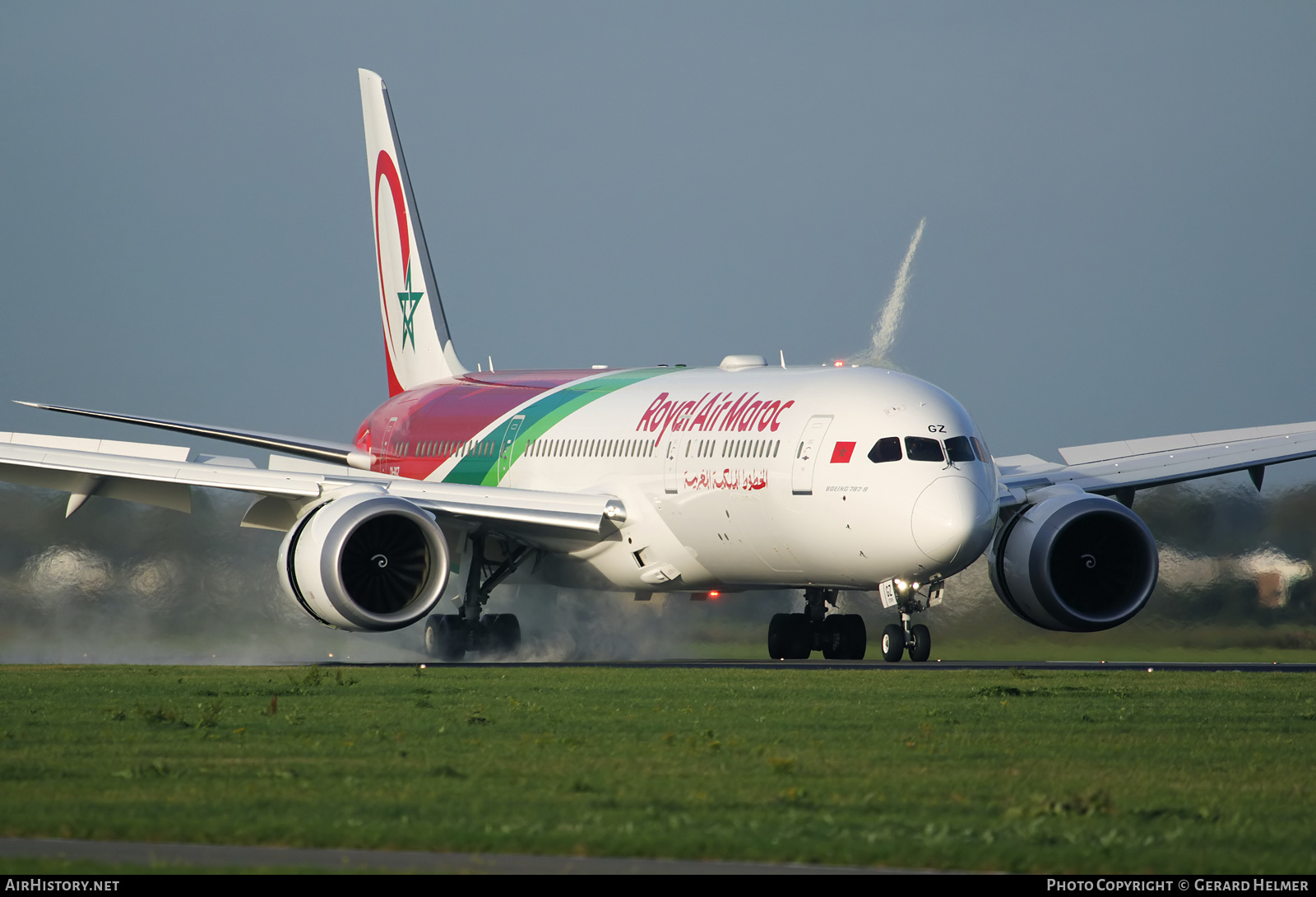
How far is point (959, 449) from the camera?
2636cm

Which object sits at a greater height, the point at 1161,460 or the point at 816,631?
the point at 1161,460

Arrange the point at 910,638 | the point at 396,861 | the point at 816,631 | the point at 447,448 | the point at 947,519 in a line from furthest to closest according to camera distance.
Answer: the point at 447,448 < the point at 816,631 < the point at 910,638 < the point at 947,519 < the point at 396,861

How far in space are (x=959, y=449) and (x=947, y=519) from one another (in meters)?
1.28

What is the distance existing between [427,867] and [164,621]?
2591cm

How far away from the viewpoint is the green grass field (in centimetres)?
1093

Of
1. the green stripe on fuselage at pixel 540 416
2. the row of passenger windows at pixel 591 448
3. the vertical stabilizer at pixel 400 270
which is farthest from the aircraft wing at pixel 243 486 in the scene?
the vertical stabilizer at pixel 400 270

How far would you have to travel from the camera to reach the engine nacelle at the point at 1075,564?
2834 cm

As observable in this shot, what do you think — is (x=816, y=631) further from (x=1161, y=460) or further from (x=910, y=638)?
(x=1161, y=460)

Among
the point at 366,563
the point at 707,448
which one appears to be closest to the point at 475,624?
the point at 366,563

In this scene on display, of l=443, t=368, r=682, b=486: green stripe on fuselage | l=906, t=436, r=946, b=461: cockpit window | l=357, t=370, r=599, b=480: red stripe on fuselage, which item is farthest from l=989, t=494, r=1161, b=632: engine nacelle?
l=357, t=370, r=599, b=480: red stripe on fuselage

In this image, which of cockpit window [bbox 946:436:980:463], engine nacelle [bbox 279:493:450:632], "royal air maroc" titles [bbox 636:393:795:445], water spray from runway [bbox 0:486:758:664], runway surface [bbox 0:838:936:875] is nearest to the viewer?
runway surface [bbox 0:838:936:875]

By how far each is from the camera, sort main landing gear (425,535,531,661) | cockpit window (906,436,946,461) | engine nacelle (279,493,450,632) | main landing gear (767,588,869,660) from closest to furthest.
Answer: cockpit window (906,436,946,461)
engine nacelle (279,493,450,632)
main landing gear (767,588,869,660)
main landing gear (425,535,531,661)

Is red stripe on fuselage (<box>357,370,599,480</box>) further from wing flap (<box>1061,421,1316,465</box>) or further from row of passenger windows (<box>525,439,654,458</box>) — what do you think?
wing flap (<box>1061,421,1316,465</box>)

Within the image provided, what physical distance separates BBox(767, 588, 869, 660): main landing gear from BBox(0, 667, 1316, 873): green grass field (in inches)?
307
